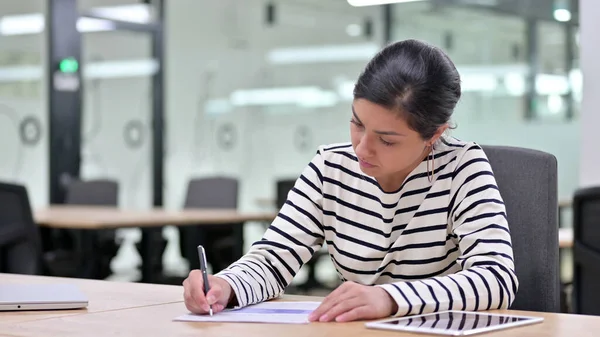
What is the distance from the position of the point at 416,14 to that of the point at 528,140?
143 centimetres

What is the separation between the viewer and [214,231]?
18.4 feet

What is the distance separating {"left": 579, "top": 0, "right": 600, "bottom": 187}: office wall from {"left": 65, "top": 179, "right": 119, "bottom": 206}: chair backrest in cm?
306

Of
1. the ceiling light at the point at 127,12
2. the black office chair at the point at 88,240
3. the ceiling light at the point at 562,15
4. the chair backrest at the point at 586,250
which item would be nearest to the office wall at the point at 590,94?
the ceiling light at the point at 562,15

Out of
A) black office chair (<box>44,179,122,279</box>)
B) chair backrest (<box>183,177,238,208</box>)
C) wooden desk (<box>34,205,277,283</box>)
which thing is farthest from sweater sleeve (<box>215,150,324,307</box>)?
chair backrest (<box>183,177,238,208</box>)

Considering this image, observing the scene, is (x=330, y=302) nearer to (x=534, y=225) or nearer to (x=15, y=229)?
(x=534, y=225)

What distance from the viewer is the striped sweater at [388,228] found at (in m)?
1.76

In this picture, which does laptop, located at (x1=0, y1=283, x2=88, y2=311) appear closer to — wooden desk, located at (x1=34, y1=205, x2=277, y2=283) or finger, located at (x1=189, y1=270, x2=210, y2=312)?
finger, located at (x1=189, y1=270, x2=210, y2=312)

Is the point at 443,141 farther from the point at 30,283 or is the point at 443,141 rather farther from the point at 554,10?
the point at 554,10

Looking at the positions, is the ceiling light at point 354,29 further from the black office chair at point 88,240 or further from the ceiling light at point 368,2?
the black office chair at point 88,240

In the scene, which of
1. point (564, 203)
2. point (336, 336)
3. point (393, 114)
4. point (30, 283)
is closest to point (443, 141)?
point (393, 114)

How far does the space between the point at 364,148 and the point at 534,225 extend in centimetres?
42

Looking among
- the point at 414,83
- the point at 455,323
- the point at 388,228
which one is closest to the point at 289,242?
the point at 388,228

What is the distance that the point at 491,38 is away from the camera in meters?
6.49

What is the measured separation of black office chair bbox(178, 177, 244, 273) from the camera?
541cm
